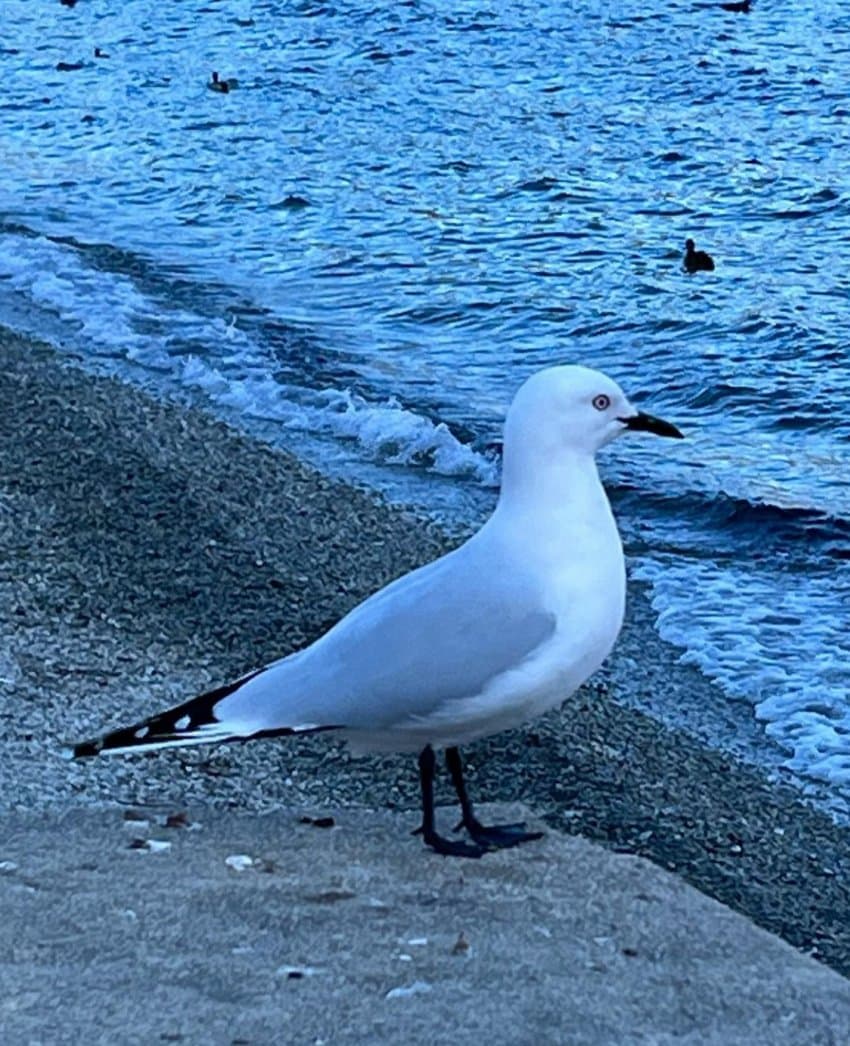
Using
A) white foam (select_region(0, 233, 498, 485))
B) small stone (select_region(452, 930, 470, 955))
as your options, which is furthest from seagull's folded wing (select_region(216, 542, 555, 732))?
white foam (select_region(0, 233, 498, 485))

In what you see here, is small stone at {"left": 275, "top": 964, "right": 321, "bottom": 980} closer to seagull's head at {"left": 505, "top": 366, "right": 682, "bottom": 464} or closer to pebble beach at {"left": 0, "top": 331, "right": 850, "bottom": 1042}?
pebble beach at {"left": 0, "top": 331, "right": 850, "bottom": 1042}

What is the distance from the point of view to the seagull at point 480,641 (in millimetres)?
4262

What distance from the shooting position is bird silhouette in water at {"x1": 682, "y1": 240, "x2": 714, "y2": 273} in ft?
37.6

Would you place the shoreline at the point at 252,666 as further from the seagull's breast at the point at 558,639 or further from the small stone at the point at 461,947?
the small stone at the point at 461,947

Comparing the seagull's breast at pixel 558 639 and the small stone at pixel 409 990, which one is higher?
the seagull's breast at pixel 558 639

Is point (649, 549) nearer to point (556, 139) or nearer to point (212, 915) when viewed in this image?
point (212, 915)

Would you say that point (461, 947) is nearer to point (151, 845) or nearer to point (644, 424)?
point (151, 845)

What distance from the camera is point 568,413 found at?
14.8 ft

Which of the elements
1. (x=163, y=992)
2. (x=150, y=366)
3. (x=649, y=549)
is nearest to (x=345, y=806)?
(x=163, y=992)

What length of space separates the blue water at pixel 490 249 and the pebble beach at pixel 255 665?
0.42 m

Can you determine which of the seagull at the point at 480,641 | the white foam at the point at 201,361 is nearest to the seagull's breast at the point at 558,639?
the seagull at the point at 480,641

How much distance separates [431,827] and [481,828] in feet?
0.40

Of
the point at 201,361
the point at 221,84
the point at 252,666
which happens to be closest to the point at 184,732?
the point at 252,666

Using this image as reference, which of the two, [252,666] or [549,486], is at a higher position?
[549,486]
